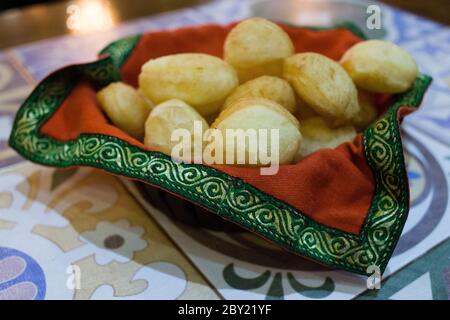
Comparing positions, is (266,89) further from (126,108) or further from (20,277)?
(20,277)

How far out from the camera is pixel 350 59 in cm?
47

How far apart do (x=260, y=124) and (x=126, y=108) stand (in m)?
0.15

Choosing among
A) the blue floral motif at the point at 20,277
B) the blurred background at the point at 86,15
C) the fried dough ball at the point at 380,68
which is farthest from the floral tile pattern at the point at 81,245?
the blurred background at the point at 86,15

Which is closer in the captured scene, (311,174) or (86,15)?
(311,174)

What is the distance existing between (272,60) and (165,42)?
0.17m

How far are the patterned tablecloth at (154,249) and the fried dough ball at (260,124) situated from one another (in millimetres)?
90

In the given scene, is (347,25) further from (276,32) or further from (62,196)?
(62,196)

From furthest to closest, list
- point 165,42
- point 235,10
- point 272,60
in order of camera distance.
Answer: point 235,10
point 165,42
point 272,60

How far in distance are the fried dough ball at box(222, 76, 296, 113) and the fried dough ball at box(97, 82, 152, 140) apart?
0.08 m

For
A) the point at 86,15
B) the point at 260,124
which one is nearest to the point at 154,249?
the point at 260,124

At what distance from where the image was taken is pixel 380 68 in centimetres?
45
